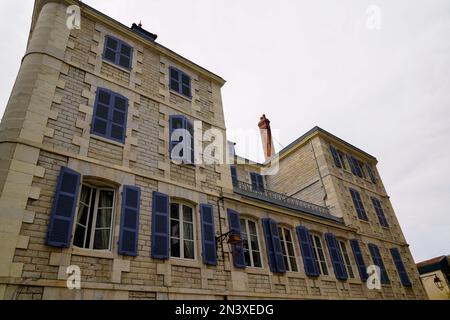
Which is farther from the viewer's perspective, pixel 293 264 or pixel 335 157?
pixel 335 157

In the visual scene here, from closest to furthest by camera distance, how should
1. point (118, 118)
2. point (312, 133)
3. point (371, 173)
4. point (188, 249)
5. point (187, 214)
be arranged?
point (188, 249)
point (118, 118)
point (187, 214)
point (312, 133)
point (371, 173)

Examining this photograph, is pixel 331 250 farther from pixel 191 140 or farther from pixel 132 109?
pixel 132 109

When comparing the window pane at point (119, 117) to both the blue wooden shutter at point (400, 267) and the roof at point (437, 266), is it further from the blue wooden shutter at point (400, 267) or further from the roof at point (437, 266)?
the roof at point (437, 266)

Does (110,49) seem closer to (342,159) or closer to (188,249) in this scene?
(188,249)

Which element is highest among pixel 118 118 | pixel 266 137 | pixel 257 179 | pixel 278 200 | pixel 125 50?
pixel 266 137

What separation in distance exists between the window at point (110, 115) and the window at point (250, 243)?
439cm

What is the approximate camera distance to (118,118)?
25.4 ft

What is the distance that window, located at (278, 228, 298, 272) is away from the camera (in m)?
9.45

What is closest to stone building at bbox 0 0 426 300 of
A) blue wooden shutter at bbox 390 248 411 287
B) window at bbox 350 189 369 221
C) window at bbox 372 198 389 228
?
blue wooden shutter at bbox 390 248 411 287

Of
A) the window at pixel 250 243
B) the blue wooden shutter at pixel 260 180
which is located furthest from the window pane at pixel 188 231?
the blue wooden shutter at pixel 260 180

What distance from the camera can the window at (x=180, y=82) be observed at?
999cm

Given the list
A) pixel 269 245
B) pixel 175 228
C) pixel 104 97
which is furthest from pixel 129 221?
pixel 269 245

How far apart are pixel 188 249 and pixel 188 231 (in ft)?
1.53
